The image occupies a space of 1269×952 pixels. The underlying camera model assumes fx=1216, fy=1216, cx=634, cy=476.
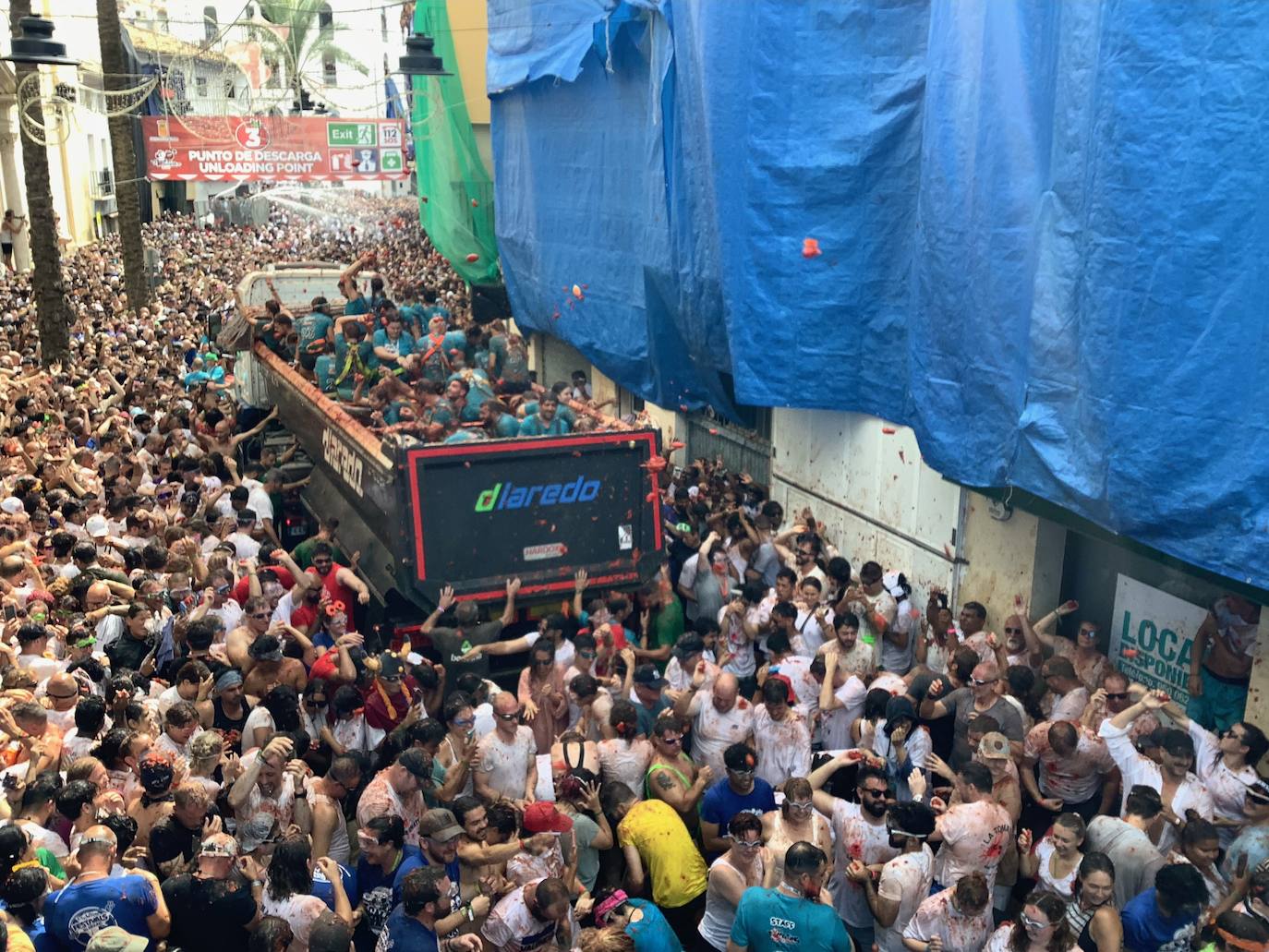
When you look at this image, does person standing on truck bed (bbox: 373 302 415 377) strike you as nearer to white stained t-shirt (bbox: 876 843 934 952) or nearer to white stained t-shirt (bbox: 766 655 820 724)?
white stained t-shirt (bbox: 766 655 820 724)

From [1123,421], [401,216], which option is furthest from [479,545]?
[401,216]

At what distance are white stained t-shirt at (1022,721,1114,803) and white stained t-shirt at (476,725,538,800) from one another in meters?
2.62

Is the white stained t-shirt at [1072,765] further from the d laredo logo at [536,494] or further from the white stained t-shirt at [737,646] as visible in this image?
the d laredo logo at [536,494]

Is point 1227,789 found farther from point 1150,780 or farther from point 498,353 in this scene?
point 498,353

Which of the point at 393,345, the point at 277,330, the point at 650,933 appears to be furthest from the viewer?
the point at 277,330

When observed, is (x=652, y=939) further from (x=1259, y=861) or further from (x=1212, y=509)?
(x=1212, y=509)

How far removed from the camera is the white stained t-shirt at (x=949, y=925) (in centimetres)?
489

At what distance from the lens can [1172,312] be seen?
20.8 feet

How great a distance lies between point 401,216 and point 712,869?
39013 mm

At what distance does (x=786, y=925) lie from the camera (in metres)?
4.64

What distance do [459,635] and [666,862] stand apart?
3.01 metres

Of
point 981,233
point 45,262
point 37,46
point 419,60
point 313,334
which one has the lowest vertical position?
point 313,334

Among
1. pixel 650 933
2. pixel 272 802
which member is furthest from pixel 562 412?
pixel 650 933

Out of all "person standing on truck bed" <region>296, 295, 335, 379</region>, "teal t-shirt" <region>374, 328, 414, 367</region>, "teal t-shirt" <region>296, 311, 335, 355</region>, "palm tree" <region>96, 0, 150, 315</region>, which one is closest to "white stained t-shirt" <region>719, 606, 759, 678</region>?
"teal t-shirt" <region>374, 328, 414, 367</region>
